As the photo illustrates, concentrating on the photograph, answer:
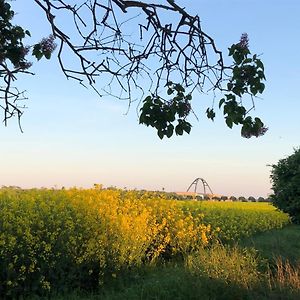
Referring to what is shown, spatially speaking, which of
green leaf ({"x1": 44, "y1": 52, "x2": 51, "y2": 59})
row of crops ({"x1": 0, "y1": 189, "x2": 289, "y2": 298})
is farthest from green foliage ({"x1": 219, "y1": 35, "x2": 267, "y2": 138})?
row of crops ({"x1": 0, "y1": 189, "x2": 289, "y2": 298})

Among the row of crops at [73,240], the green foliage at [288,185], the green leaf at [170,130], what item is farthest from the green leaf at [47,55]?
the green foliage at [288,185]

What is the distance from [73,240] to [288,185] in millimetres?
13073

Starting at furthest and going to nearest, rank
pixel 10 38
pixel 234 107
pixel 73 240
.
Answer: pixel 73 240, pixel 10 38, pixel 234 107

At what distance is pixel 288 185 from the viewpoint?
18.8 m

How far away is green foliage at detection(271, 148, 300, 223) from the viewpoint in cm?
1875

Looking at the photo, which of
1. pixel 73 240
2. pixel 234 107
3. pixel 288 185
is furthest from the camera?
pixel 288 185

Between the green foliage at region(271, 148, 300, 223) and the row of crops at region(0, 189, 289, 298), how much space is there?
958 centimetres

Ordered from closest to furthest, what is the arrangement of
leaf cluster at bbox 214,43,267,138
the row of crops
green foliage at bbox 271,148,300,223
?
1. leaf cluster at bbox 214,43,267,138
2. the row of crops
3. green foliage at bbox 271,148,300,223

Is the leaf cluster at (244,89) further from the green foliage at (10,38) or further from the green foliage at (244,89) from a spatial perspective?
the green foliage at (10,38)

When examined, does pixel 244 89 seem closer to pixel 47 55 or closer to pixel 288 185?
pixel 47 55

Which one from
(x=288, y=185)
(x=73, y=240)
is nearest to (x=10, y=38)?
(x=73, y=240)

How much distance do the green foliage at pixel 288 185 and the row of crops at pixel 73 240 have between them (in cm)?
958

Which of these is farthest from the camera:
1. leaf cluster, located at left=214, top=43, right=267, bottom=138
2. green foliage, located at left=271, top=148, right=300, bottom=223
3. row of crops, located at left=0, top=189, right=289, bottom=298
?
green foliage, located at left=271, top=148, right=300, bottom=223

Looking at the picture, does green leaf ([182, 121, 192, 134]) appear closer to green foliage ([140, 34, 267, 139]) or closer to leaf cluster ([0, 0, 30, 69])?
green foliage ([140, 34, 267, 139])
